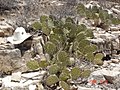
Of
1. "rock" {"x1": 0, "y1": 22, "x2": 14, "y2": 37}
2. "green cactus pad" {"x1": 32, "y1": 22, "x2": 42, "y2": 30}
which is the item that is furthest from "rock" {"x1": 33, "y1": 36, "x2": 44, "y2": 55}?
"rock" {"x1": 0, "y1": 22, "x2": 14, "y2": 37}

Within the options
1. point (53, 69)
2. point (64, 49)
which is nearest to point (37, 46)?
point (64, 49)

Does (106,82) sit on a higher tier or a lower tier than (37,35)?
lower

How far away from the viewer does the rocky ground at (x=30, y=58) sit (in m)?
4.97

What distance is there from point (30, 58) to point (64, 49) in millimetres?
645

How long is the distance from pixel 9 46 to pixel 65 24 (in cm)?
124

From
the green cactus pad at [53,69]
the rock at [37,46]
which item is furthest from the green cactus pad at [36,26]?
the green cactus pad at [53,69]

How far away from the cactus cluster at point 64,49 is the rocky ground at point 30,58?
167 millimetres

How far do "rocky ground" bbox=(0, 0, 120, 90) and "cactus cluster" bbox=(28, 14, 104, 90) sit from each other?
17 cm

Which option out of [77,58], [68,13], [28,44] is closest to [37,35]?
[28,44]

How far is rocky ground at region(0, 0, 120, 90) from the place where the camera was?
4969 mm

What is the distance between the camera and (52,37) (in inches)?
233

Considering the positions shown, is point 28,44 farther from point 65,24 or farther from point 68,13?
point 68,13

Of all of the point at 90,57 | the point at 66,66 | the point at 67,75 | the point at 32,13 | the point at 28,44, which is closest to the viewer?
the point at 67,75

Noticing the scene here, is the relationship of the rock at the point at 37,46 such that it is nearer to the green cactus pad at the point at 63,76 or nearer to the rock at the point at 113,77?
the green cactus pad at the point at 63,76
